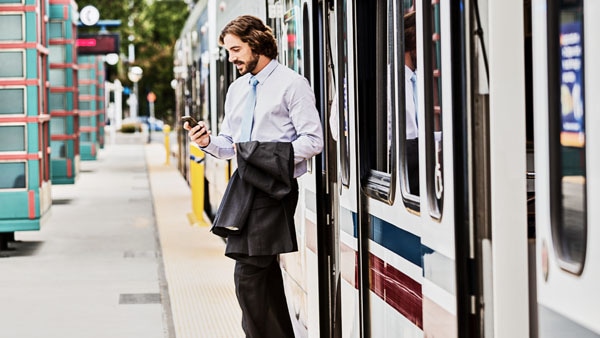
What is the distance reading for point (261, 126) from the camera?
5391mm

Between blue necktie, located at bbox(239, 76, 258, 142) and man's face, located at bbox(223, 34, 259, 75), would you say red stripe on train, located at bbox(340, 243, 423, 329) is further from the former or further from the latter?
man's face, located at bbox(223, 34, 259, 75)

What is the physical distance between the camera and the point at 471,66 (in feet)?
9.04

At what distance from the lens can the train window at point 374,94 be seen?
163 inches

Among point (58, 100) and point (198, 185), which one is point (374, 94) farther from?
point (58, 100)

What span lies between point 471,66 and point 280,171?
2.54 m

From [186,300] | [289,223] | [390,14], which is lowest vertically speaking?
[186,300]

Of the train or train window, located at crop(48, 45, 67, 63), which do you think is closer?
the train

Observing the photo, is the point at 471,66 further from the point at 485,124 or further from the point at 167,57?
the point at 167,57

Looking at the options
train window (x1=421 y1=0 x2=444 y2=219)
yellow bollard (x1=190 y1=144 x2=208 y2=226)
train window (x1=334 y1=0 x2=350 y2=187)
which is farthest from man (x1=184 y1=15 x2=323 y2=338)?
yellow bollard (x1=190 y1=144 x2=208 y2=226)

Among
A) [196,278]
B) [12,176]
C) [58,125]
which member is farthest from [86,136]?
[196,278]

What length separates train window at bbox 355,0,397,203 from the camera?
163 inches

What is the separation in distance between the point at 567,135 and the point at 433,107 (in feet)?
3.09

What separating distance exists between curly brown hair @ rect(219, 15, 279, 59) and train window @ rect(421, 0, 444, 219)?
2.31 metres

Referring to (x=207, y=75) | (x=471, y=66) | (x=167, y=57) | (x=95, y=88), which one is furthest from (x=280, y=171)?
(x=167, y=57)
